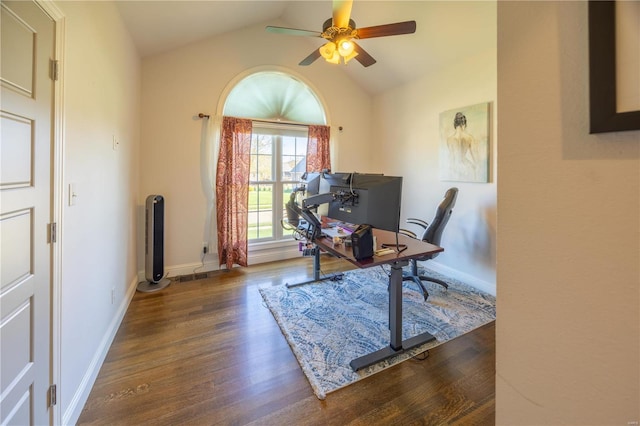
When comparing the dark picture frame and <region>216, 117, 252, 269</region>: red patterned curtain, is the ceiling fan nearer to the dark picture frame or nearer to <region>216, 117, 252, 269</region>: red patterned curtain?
<region>216, 117, 252, 269</region>: red patterned curtain

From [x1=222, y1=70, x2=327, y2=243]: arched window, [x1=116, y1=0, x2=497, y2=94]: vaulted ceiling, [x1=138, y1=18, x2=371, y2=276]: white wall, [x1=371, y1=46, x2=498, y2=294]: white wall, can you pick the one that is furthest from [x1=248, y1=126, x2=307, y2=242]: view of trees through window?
[x1=371, y1=46, x2=498, y2=294]: white wall

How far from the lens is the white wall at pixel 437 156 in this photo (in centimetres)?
296

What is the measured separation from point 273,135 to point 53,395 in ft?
11.5

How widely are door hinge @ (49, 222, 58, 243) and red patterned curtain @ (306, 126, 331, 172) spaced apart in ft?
10.4

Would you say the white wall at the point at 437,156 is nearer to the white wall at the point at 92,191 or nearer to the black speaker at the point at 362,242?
the black speaker at the point at 362,242

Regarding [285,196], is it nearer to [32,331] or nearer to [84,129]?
[84,129]

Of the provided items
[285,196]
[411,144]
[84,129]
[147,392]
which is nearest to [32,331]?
[147,392]

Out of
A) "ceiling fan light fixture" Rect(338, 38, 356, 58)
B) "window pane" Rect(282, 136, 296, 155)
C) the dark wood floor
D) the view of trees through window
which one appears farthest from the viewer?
"window pane" Rect(282, 136, 296, 155)

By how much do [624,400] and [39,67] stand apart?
206cm

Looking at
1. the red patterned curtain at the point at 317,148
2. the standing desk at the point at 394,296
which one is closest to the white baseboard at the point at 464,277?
the standing desk at the point at 394,296

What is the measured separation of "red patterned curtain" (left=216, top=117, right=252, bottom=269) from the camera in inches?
141

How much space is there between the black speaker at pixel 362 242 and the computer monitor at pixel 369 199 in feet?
0.22

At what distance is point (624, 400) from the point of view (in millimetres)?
461

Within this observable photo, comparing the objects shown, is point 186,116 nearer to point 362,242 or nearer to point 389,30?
point 389,30
